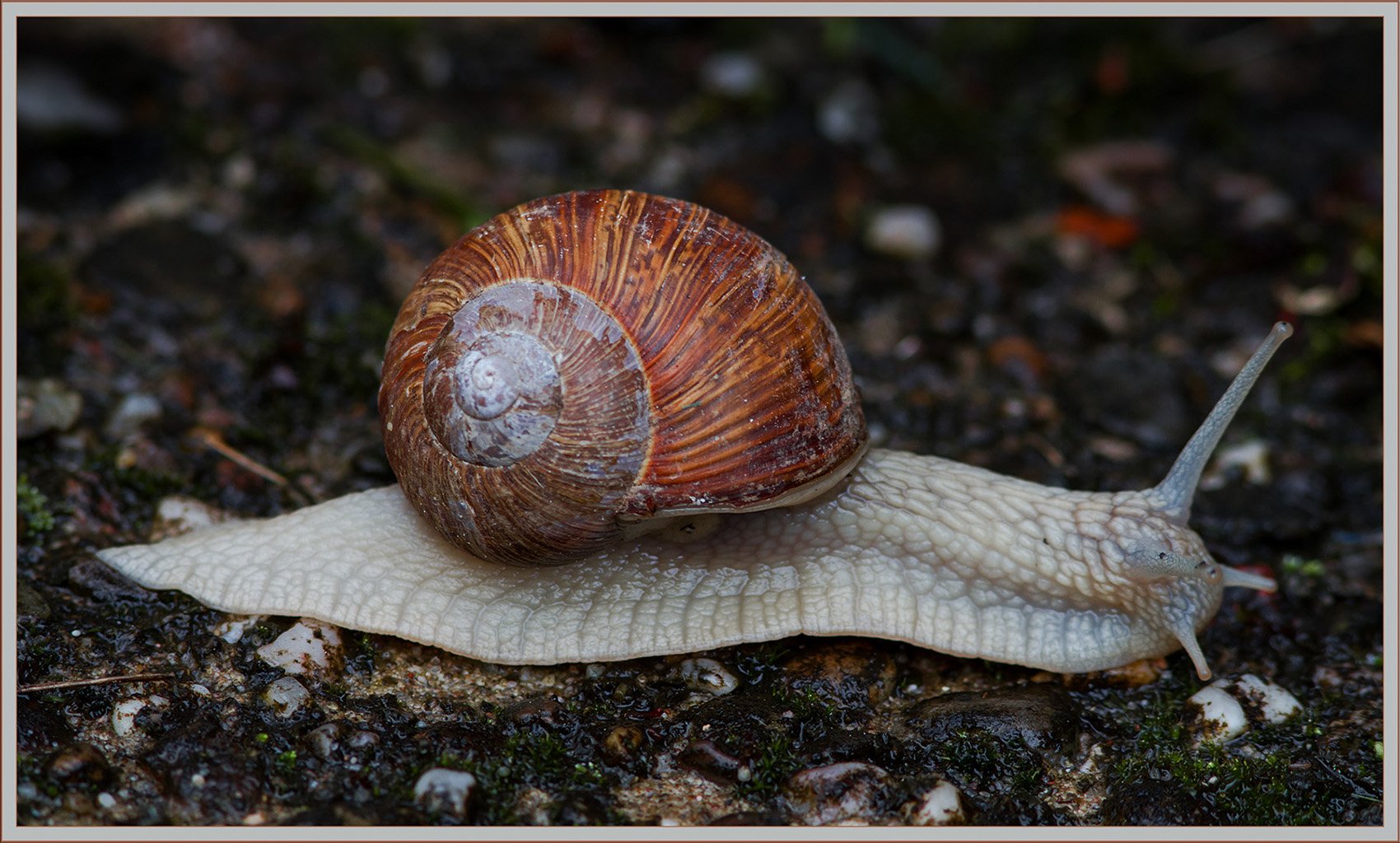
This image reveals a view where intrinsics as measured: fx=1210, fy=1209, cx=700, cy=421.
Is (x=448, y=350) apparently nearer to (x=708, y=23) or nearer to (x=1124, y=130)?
(x=708, y=23)

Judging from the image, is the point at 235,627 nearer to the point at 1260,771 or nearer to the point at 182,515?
the point at 182,515

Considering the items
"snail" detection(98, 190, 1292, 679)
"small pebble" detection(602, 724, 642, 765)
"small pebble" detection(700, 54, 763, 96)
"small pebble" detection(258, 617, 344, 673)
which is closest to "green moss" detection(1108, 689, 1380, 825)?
"snail" detection(98, 190, 1292, 679)

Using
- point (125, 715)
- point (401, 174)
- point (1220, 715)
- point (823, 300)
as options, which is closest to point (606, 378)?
point (125, 715)

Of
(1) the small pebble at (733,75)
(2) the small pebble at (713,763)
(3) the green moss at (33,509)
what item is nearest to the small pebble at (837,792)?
(2) the small pebble at (713,763)

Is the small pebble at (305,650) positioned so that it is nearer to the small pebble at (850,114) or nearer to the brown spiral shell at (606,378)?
the brown spiral shell at (606,378)

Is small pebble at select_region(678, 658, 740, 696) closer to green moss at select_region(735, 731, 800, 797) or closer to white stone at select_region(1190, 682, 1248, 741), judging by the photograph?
green moss at select_region(735, 731, 800, 797)
